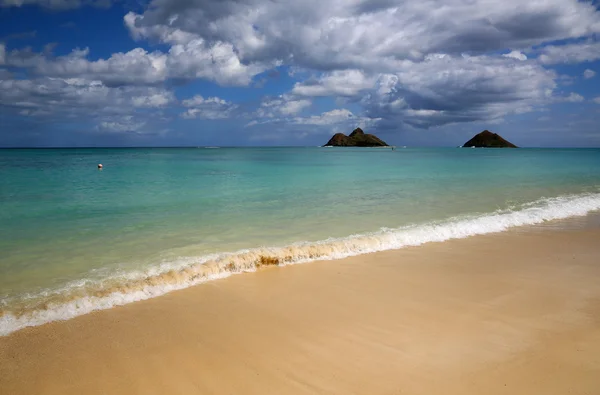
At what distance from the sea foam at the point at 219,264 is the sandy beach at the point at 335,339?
0.37m

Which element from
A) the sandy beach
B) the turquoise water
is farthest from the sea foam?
the sandy beach

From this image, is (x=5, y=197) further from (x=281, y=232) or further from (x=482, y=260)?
(x=482, y=260)

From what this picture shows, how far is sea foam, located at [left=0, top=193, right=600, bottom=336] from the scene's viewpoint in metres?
5.43

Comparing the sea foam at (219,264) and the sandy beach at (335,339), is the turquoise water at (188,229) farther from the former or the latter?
the sandy beach at (335,339)

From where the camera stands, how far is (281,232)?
10.3 metres

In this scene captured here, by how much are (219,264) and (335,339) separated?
3476 millimetres

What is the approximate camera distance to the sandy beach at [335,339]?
12.2ft

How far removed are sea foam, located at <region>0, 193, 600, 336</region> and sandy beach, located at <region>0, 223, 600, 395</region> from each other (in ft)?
1.20

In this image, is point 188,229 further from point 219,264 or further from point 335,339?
point 335,339

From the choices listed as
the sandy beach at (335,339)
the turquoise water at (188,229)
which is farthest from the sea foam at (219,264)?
the sandy beach at (335,339)

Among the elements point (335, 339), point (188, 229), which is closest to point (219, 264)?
point (335, 339)

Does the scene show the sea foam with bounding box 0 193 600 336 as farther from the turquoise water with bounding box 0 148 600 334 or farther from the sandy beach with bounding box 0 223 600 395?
the sandy beach with bounding box 0 223 600 395

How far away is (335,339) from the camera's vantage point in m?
4.54

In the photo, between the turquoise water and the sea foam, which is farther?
the turquoise water
